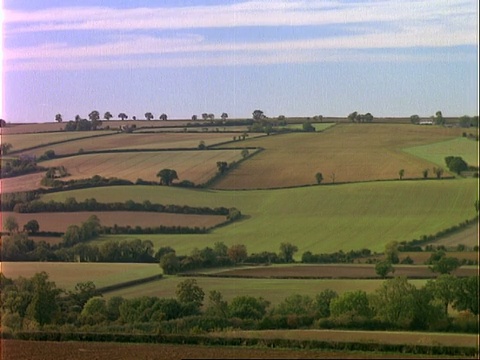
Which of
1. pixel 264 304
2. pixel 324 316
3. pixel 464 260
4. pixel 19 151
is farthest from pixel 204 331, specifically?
pixel 19 151

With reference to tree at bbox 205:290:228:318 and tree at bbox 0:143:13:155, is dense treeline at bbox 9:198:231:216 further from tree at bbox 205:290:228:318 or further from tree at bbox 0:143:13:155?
tree at bbox 205:290:228:318

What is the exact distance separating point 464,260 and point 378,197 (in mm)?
1152

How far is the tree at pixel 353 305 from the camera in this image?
7.49 m

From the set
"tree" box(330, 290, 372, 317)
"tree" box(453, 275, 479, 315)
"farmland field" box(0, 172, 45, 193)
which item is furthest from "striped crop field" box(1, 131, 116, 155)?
"tree" box(453, 275, 479, 315)

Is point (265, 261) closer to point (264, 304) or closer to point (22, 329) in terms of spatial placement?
point (264, 304)

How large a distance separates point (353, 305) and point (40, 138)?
13.6ft

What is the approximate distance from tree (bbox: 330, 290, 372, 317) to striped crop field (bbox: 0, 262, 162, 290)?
77.7 inches

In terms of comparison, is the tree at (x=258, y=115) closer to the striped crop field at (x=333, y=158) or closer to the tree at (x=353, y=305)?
the striped crop field at (x=333, y=158)

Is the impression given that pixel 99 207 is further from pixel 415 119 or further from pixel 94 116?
pixel 415 119

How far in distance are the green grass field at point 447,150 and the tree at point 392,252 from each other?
36.7 inches

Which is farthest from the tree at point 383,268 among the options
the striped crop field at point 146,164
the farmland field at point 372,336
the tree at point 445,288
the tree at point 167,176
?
the tree at point 167,176

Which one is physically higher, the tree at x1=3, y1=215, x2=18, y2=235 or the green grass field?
the green grass field

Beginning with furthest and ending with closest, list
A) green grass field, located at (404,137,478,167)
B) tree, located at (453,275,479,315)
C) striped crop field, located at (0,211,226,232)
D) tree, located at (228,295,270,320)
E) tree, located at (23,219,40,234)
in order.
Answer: tree, located at (23,219,40,234) < striped crop field, located at (0,211,226,232) < tree, located at (228,295,270,320) < tree, located at (453,275,479,315) < green grass field, located at (404,137,478,167)

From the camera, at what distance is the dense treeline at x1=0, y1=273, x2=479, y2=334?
729 centimetres
